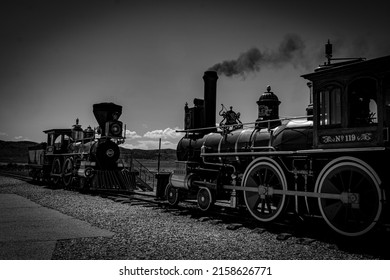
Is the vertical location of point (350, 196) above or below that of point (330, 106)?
below

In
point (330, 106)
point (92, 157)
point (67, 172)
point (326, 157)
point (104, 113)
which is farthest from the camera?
point (67, 172)

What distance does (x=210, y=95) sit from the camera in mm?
9766

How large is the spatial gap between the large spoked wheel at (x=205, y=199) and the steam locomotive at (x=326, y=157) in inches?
1.0

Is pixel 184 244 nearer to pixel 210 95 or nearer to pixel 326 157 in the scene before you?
pixel 326 157

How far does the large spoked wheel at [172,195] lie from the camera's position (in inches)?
386

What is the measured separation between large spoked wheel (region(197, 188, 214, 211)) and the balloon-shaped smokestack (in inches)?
341

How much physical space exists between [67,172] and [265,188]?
12726 millimetres

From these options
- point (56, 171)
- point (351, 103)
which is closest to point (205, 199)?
point (351, 103)

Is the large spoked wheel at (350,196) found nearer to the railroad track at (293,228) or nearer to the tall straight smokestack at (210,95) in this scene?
the railroad track at (293,228)

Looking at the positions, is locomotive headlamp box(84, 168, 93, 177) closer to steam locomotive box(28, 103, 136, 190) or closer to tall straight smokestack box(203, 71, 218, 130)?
steam locomotive box(28, 103, 136, 190)

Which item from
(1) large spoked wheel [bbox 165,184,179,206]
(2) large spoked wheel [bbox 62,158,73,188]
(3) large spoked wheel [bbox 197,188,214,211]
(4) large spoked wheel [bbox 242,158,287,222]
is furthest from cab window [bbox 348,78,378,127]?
(2) large spoked wheel [bbox 62,158,73,188]

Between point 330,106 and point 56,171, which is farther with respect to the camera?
point 56,171

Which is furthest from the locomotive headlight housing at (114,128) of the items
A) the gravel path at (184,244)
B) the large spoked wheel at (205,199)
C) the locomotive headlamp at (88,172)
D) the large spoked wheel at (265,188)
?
the large spoked wheel at (265,188)

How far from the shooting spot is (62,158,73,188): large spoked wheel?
16812 millimetres
